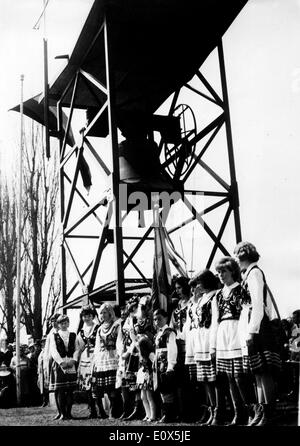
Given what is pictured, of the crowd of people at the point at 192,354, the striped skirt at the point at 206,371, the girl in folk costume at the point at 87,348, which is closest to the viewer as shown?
the crowd of people at the point at 192,354

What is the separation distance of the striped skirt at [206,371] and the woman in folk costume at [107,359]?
82.6 inches

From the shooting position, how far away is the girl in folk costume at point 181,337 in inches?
267

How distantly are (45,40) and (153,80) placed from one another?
223 centimetres

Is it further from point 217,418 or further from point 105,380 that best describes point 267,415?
point 105,380

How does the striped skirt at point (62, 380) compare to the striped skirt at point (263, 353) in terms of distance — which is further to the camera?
the striped skirt at point (62, 380)

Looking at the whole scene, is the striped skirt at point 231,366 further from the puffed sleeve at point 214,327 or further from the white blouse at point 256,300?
the white blouse at point 256,300

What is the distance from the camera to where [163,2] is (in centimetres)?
927

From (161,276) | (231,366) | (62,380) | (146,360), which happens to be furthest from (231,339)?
(62,380)

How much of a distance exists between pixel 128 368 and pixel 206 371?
5.92ft

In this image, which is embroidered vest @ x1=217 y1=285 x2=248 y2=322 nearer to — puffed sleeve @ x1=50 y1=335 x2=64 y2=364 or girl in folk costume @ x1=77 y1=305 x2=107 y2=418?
girl in folk costume @ x1=77 y1=305 x2=107 y2=418

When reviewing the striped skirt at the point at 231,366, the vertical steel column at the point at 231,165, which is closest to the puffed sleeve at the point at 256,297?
the striped skirt at the point at 231,366

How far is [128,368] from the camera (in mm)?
7605

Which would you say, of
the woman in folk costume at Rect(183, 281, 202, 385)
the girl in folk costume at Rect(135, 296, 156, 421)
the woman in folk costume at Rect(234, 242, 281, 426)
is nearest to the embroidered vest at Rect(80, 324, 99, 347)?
the girl in folk costume at Rect(135, 296, 156, 421)

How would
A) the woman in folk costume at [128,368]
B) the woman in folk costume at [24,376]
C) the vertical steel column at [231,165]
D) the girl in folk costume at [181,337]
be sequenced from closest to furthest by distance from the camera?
the girl in folk costume at [181,337]
the woman in folk costume at [128,368]
the vertical steel column at [231,165]
the woman in folk costume at [24,376]
